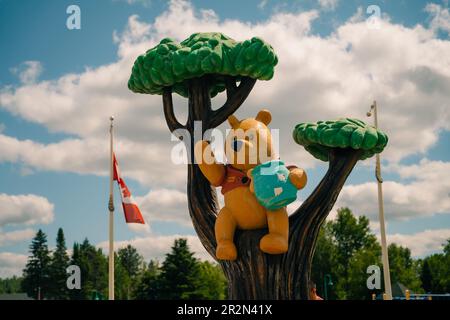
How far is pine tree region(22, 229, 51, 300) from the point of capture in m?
41.8

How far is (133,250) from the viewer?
6438 cm

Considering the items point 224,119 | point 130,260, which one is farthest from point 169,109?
point 130,260

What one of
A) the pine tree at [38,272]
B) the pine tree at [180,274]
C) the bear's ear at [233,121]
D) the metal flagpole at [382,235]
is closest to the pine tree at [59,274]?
the pine tree at [38,272]

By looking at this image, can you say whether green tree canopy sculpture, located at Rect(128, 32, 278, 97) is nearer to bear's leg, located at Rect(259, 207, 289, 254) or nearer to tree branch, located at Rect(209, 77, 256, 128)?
tree branch, located at Rect(209, 77, 256, 128)

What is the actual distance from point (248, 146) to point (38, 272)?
3970cm

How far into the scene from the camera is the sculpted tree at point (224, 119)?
24.6 ft

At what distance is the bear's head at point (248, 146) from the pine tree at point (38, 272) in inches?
1465

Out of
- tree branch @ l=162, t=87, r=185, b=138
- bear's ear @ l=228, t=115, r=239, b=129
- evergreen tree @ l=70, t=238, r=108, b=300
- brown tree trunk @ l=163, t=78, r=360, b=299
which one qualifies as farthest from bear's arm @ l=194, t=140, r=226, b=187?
evergreen tree @ l=70, t=238, r=108, b=300

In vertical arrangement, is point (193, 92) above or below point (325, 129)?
above

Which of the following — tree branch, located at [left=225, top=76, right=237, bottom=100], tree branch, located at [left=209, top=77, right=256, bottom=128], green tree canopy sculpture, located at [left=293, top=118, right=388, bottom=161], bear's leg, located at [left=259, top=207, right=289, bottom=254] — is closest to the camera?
bear's leg, located at [left=259, top=207, right=289, bottom=254]

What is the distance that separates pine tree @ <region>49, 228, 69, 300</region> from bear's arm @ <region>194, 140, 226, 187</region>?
3525cm
